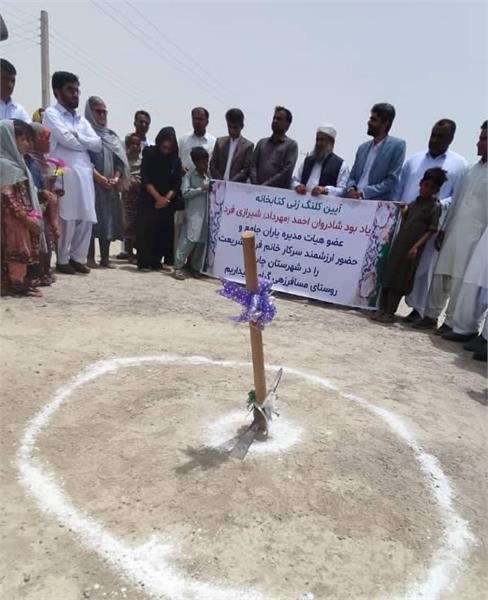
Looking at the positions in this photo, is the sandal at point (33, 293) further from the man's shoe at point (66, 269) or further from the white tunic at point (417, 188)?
the white tunic at point (417, 188)

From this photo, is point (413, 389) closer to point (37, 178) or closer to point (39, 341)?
point (39, 341)

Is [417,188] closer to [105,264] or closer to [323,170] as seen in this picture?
[323,170]

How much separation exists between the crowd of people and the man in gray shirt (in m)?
0.02

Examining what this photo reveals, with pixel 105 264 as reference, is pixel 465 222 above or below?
above

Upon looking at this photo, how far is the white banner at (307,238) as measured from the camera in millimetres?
6266

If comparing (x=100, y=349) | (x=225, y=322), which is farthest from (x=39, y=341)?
(x=225, y=322)

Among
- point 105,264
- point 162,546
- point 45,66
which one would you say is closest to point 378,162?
point 105,264

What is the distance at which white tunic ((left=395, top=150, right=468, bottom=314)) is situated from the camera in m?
5.76

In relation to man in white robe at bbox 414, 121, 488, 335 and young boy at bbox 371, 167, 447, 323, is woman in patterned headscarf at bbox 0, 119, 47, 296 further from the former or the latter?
man in white robe at bbox 414, 121, 488, 335

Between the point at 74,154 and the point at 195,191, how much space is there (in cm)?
167

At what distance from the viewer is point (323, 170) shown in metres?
6.55

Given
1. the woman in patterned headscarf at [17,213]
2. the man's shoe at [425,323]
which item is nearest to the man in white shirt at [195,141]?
the woman in patterned headscarf at [17,213]

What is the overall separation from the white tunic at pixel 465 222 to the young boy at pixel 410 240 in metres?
0.20

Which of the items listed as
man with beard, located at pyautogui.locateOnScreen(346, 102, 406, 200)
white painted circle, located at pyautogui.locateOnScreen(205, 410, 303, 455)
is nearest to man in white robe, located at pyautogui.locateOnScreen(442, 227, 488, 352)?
man with beard, located at pyautogui.locateOnScreen(346, 102, 406, 200)
